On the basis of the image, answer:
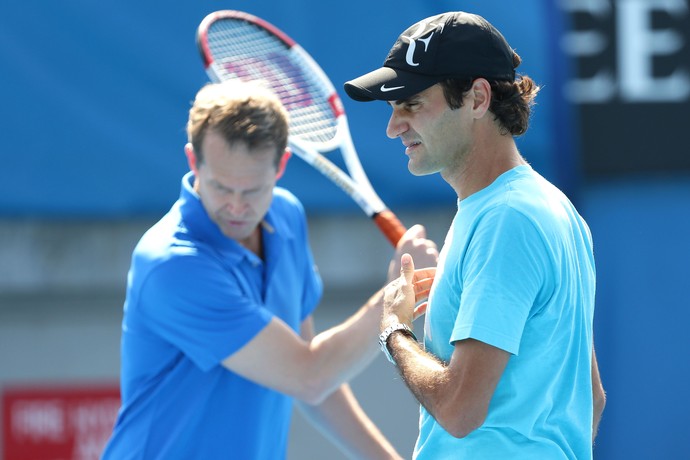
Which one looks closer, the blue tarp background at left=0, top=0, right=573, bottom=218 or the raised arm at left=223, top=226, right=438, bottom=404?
the raised arm at left=223, top=226, right=438, bottom=404

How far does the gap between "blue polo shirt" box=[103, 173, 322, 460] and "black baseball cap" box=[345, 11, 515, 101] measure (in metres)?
0.78

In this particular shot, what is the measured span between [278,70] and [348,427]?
1.20 m

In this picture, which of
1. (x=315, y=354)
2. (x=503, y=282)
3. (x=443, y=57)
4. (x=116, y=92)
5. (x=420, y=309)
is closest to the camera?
(x=503, y=282)

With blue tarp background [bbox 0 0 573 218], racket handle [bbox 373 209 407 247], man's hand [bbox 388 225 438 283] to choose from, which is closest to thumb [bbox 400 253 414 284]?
man's hand [bbox 388 225 438 283]

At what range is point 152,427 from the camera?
8.54 feet

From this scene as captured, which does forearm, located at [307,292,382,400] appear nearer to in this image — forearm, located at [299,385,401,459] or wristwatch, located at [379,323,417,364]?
forearm, located at [299,385,401,459]

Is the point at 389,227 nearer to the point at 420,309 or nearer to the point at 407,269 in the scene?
the point at 420,309

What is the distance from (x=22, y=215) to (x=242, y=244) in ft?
6.12

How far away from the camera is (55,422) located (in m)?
4.45

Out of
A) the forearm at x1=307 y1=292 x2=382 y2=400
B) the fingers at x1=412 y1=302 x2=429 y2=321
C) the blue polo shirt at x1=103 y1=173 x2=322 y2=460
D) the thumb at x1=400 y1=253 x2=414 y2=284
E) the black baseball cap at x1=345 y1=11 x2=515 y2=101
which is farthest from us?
the forearm at x1=307 y1=292 x2=382 y2=400

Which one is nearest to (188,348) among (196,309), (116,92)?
(196,309)

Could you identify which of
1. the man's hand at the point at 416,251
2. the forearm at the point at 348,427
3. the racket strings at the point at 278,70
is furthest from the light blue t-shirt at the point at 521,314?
the racket strings at the point at 278,70

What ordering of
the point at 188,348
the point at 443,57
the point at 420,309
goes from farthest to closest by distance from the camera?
the point at 188,348
the point at 420,309
the point at 443,57

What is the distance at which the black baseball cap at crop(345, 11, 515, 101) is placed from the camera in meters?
1.97
